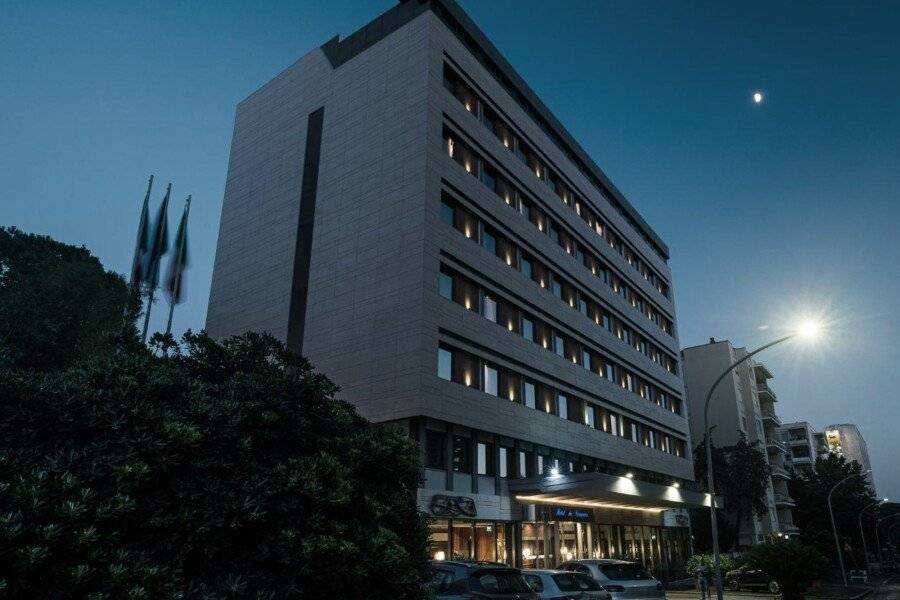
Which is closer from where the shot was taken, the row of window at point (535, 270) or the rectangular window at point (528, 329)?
the row of window at point (535, 270)

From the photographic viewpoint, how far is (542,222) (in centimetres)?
3731

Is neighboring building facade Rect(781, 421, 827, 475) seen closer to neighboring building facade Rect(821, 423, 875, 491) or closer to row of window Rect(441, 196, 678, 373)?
neighboring building facade Rect(821, 423, 875, 491)

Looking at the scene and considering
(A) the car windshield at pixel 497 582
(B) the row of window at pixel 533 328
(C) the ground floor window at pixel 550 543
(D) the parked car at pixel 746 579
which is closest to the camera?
(A) the car windshield at pixel 497 582

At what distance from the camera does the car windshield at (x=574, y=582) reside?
49.6 feet

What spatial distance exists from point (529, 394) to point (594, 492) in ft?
18.0

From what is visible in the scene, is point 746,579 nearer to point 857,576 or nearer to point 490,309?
point 857,576

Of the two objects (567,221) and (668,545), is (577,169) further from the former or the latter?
(668,545)

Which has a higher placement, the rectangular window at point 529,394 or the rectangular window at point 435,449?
the rectangular window at point 529,394

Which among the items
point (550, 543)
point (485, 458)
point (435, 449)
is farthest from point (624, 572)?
point (550, 543)

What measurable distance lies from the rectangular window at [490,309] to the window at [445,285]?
2.45 metres

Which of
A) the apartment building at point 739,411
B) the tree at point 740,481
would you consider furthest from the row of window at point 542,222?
the apartment building at point 739,411

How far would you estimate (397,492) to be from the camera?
11602mm

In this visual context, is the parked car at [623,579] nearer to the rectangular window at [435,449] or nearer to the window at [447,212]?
the rectangular window at [435,449]

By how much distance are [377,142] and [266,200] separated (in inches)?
313
